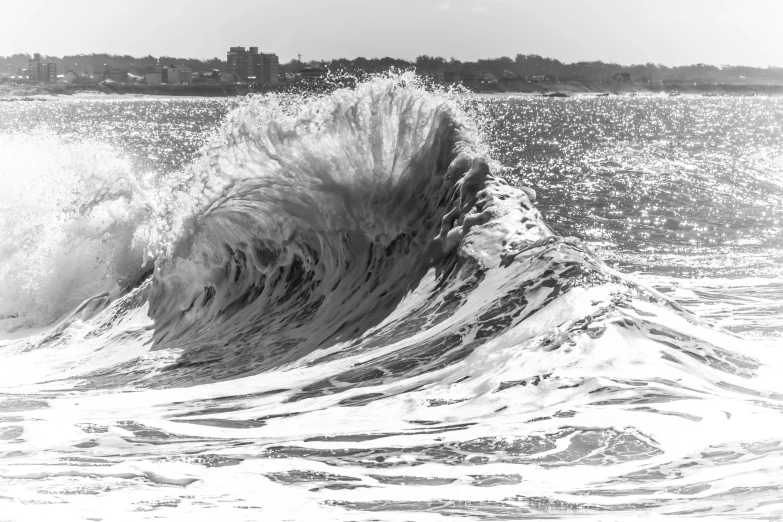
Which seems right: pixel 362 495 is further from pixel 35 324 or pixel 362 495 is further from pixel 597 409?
pixel 35 324

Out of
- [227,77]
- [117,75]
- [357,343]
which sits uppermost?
[117,75]

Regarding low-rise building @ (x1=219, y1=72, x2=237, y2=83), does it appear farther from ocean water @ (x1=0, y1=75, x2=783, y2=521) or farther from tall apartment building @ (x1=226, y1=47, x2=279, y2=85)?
ocean water @ (x1=0, y1=75, x2=783, y2=521)

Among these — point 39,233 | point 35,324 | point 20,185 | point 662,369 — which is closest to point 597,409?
point 662,369

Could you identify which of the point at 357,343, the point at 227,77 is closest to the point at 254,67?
the point at 227,77

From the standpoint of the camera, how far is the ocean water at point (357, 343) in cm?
590

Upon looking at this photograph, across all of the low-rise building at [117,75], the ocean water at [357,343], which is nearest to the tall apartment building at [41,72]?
the low-rise building at [117,75]

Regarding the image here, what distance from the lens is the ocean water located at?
590 centimetres

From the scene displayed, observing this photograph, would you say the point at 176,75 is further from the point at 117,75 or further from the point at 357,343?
the point at 357,343

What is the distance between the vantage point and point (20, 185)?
61.0ft

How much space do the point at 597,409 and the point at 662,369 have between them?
914 mm

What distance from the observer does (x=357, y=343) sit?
9797 millimetres

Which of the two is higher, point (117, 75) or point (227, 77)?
point (117, 75)

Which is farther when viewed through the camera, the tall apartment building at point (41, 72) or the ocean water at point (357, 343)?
the tall apartment building at point (41, 72)

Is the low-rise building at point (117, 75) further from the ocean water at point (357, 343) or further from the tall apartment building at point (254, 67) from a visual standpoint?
the ocean water at point (357, 343)
